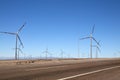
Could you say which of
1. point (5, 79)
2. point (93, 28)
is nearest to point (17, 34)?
point (93, 28)

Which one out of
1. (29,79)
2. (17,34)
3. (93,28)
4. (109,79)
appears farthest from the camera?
(93,28)

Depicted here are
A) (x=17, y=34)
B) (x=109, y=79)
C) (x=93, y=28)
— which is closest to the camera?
(x=109, y=79)

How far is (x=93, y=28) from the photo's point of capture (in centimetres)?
8188

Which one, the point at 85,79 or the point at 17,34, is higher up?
the point at 17,34

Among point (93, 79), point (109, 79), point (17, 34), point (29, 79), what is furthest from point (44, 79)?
A: point (17, 34)

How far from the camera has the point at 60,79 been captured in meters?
12.6

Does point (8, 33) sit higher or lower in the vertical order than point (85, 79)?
higher

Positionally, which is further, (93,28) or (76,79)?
(93,28)

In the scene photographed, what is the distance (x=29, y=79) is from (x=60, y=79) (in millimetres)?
1618

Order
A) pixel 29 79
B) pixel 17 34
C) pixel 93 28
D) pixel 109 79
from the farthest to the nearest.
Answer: pixel 93 28 < pixel 17 34 < pixel 109 79 < pixel 29 79

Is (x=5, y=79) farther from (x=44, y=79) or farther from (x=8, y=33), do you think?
(x=8, y=33)

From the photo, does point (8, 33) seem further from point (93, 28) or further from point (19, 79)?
point (19, 79)

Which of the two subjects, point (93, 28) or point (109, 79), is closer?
point (109, 79)

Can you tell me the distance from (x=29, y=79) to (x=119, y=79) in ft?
16.7
